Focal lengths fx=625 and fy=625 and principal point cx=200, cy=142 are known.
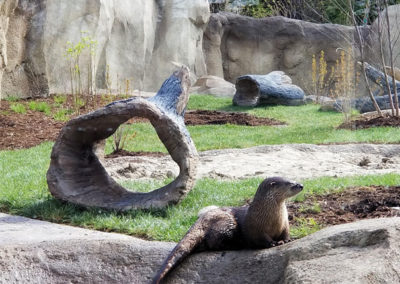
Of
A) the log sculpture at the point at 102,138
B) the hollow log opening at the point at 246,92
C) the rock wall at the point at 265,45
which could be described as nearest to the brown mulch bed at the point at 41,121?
the hollow log opening at the point at 246,92

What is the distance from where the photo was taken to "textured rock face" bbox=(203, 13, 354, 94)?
24094 mm

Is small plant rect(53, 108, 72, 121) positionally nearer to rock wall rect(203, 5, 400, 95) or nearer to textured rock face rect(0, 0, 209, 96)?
textured rock face rect(0, 0, 209, 96)

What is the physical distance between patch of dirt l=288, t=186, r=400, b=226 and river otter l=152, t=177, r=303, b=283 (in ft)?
2.33

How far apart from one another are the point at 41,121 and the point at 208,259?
9.29 m

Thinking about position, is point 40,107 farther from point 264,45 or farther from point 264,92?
point 264,45

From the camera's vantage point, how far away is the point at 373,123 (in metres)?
12.5

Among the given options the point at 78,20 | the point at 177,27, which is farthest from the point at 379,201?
the point at 177,27

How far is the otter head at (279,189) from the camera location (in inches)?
161

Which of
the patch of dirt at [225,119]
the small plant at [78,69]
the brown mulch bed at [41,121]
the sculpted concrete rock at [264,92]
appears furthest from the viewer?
the sculpted concrete rock at [264,92]

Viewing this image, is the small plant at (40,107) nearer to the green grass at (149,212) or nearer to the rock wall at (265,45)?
the green grass at (149,212)

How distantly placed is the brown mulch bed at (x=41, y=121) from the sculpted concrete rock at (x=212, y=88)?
3.76 metres

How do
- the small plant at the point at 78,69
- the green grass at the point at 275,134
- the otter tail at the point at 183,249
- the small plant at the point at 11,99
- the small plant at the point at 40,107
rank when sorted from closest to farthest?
the otter tail at the point at 183,249, the green grass at the point at 275,134, the small plant at the point at 78,69, the small plant at the point at 40,107, the small plant at the point at 11,99

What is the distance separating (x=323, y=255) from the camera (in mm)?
3795

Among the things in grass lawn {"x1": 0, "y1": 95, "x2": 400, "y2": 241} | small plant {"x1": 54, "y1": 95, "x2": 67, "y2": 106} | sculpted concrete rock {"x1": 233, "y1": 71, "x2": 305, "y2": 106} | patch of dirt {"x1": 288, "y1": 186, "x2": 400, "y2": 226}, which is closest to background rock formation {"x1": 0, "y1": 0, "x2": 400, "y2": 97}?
small plant {"x1": 54, "y1": 95, "x2": 67, "y2": 106}
